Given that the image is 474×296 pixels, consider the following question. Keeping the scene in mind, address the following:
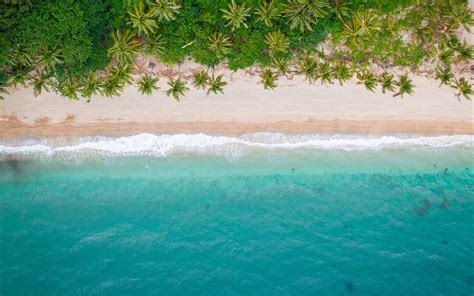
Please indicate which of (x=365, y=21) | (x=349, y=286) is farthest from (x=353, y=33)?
(x=349, y=286)

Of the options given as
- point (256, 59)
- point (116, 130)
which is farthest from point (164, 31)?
point (116, 130)

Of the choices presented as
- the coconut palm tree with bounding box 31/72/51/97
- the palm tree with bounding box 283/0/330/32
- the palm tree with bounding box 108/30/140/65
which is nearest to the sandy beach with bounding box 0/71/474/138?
the coconut palm tree with bounding box 31/72/51/97

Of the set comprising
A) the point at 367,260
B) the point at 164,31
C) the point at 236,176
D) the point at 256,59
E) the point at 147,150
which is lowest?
the point at 367,260

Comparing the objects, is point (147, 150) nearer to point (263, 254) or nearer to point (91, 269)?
point (91, 269)

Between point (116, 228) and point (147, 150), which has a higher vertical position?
point (147, 150)

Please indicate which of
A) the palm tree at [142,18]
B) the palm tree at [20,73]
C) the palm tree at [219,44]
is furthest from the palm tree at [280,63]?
the palm tree at [20,73]

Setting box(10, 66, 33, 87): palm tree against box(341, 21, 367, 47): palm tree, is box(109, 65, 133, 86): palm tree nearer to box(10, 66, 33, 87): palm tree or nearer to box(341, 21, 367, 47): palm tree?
box(10, 66, 33, 87): palm tree

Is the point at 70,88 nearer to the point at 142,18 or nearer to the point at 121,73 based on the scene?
the point at 121,73
